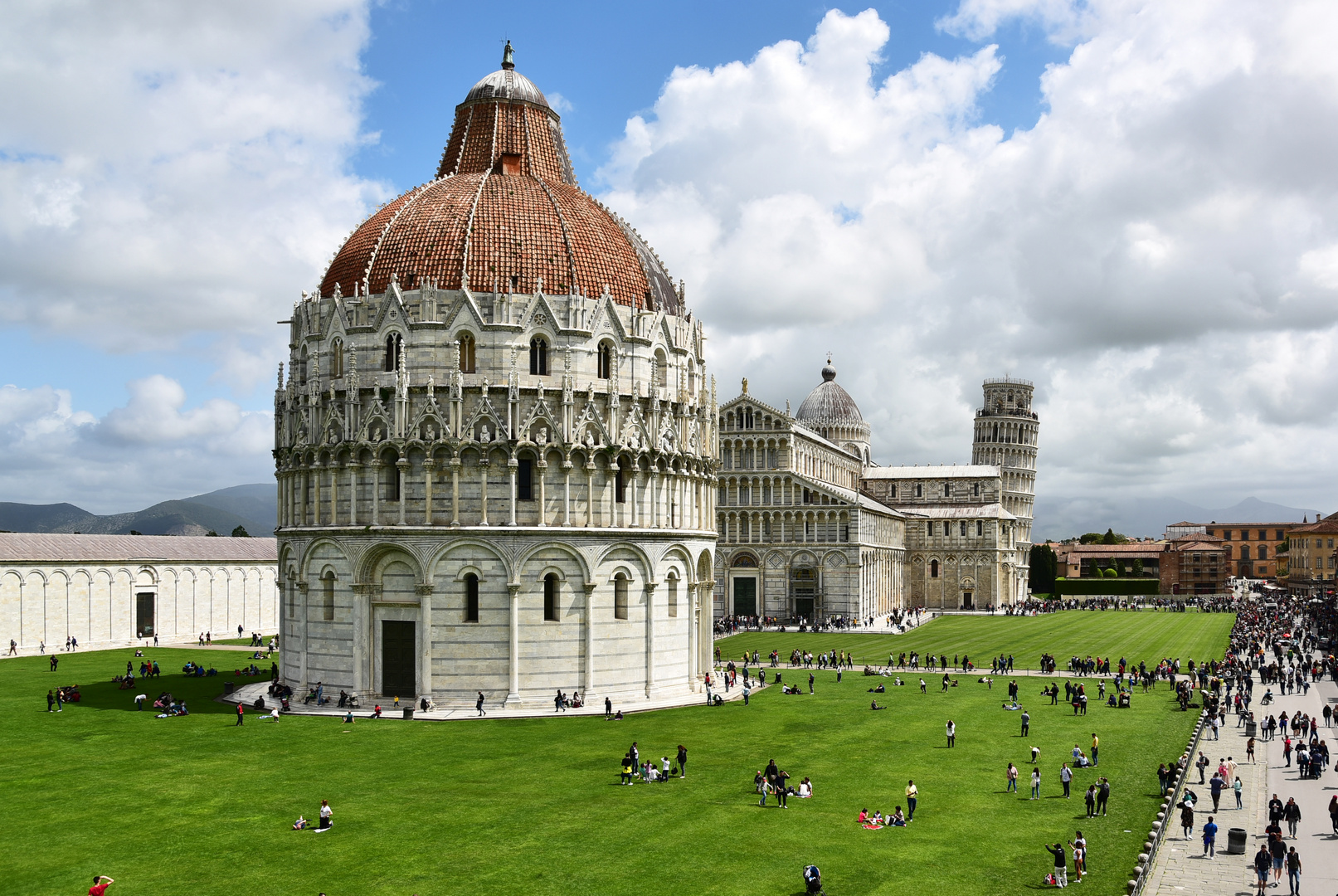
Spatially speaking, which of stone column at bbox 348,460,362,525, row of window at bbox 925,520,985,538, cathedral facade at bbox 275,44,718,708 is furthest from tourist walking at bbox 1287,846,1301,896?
row of window at bbox 925,520,985,538

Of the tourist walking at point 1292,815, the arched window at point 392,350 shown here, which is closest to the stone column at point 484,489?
the arched window at point 392,350

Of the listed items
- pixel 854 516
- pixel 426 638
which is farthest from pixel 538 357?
pixel 854 516

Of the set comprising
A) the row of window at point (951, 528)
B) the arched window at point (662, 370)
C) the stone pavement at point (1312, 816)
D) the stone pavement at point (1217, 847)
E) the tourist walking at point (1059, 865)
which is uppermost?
the arched window at point (662, 370)

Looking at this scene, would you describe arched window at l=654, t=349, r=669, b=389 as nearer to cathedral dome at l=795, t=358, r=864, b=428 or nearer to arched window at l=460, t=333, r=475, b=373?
arched window at l=460, t=333, r=475, b=373

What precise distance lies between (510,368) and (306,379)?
1093 cm

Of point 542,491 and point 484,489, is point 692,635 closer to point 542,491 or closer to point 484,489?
point 542,491

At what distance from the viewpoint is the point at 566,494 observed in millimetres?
51469

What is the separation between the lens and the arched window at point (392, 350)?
172 feet

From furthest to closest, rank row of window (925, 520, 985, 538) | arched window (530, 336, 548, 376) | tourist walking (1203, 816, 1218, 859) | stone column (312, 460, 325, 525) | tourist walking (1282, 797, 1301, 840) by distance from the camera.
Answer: row of window (925, 520, 985, 538)
stone column (312, 460, 325, 525)
arched window (530, 336, 548, 376)
tourist walking (1282, 797, 1301, 840)
tourist walking (1203, 816, 1218, 859)

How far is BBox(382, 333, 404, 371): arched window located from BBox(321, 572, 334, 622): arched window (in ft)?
32.4

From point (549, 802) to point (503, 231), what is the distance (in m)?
30.2

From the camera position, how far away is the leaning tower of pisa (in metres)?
163

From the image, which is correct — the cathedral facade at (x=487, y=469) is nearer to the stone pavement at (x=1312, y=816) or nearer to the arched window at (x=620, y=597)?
the arched window at (x=620, y=597)

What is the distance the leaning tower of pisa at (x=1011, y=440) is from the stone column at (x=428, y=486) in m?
123
